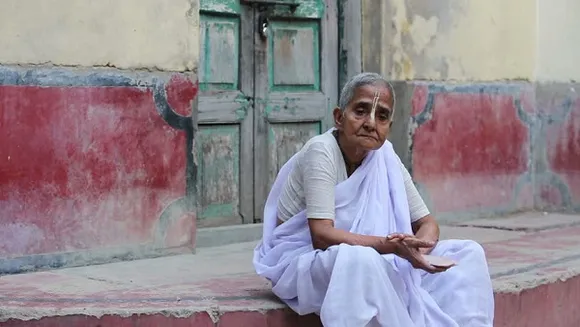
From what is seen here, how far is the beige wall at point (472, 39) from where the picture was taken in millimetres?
6297

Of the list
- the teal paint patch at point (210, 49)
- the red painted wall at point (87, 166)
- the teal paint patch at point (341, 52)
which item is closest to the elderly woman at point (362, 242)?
the red painted wall at point (87, 166)

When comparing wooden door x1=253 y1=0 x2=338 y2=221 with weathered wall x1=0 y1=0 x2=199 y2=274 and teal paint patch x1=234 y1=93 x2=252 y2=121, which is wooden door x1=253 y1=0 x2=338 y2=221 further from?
weathered wall x1=0 y1=0 x2=199 y2=274

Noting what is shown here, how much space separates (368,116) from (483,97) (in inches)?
Result: 125

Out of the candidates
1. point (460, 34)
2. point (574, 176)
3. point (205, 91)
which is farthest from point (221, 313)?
point (574, 176)

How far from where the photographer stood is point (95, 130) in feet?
15.4

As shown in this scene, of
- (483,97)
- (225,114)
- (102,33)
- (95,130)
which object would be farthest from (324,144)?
(483,97)

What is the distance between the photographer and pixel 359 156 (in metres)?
3.96

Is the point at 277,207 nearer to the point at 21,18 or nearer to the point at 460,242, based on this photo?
the point at 460,242

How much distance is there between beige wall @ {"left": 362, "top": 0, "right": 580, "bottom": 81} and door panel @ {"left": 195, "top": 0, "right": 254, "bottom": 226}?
914 mm

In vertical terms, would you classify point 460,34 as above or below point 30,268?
above

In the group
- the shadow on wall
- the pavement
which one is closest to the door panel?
the pavement

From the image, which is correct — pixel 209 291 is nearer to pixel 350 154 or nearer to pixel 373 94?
pixel 350 154

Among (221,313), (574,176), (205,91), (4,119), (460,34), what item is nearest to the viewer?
(221,313)

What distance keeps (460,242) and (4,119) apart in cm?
192
